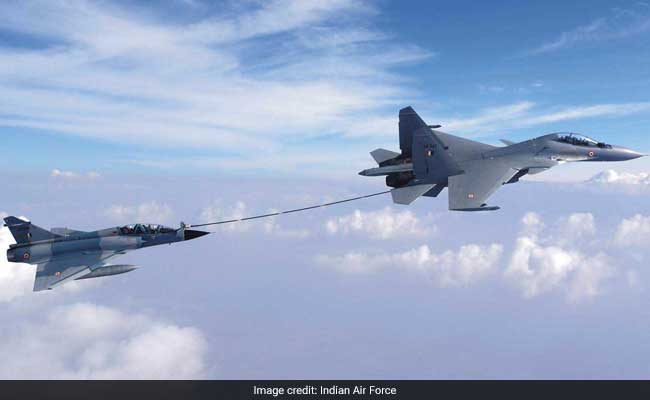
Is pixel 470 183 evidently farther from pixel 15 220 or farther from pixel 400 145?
pixel 15 220

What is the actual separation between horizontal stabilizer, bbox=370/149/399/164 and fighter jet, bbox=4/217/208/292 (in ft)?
41.3

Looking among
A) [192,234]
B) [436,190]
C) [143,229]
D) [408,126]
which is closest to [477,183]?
[436,190]

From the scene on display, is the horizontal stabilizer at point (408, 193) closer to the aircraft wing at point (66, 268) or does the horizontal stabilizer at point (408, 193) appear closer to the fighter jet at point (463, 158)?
the fighter jet at point (463, 158)

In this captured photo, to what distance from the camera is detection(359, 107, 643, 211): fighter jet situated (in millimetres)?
A: 22062

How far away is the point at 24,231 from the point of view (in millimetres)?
21016

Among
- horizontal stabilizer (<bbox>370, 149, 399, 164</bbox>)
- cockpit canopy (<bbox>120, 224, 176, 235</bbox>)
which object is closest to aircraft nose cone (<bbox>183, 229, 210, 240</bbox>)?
cockpit canopy (<bbox>120, 224, 176, 235</bbox>)

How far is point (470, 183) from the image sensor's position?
69.4ft

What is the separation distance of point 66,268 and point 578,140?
30.0 metres

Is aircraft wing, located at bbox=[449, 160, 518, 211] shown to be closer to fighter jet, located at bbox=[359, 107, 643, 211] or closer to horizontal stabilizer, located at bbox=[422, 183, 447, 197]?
fighter jet, located at bbox=[359, 107, 643, 211]

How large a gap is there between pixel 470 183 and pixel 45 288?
21.7 metres

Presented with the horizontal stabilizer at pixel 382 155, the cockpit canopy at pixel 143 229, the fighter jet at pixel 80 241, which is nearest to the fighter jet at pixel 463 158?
the horizontal stabilizer at pixel 382 155

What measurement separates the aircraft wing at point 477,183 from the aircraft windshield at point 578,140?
472 cm

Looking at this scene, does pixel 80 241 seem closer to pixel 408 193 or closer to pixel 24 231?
pixel 24 231
